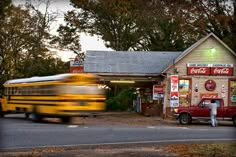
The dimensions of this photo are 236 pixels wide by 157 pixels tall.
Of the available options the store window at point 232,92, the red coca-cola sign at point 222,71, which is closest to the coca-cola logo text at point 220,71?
the red coca-cola sign at point 222,71

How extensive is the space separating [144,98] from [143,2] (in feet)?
51.5

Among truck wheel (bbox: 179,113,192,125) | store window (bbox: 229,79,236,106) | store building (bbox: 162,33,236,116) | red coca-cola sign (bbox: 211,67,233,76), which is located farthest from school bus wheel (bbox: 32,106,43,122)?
store window (bbox: 229,79,236,106)

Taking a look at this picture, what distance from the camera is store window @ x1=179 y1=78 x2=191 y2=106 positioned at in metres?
21.8

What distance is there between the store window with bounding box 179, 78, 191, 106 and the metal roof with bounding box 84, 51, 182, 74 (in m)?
1.24

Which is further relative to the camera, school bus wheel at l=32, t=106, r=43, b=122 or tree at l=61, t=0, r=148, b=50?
tree at l=61, t=0, r=148, b=50

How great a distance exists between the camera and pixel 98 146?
8680mm

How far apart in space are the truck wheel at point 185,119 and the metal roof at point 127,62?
4.43 meters

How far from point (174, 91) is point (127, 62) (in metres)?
3.39

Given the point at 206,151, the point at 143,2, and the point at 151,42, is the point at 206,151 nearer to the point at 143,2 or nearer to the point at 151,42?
the point at 143,2

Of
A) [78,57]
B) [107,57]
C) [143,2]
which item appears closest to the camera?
[78,57]

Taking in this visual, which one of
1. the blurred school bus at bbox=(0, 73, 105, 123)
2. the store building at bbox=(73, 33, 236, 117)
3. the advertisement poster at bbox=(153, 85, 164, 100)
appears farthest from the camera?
the store building at bbox=(73, 33, 236, 117)

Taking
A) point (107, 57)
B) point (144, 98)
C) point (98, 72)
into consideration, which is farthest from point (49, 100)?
point (144, 98)

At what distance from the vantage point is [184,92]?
21859 mm

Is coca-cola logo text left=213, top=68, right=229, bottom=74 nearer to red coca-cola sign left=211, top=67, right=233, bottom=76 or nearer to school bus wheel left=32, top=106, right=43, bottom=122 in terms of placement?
red coca-cola sign left=211, top=67, right=233, bottom=76
